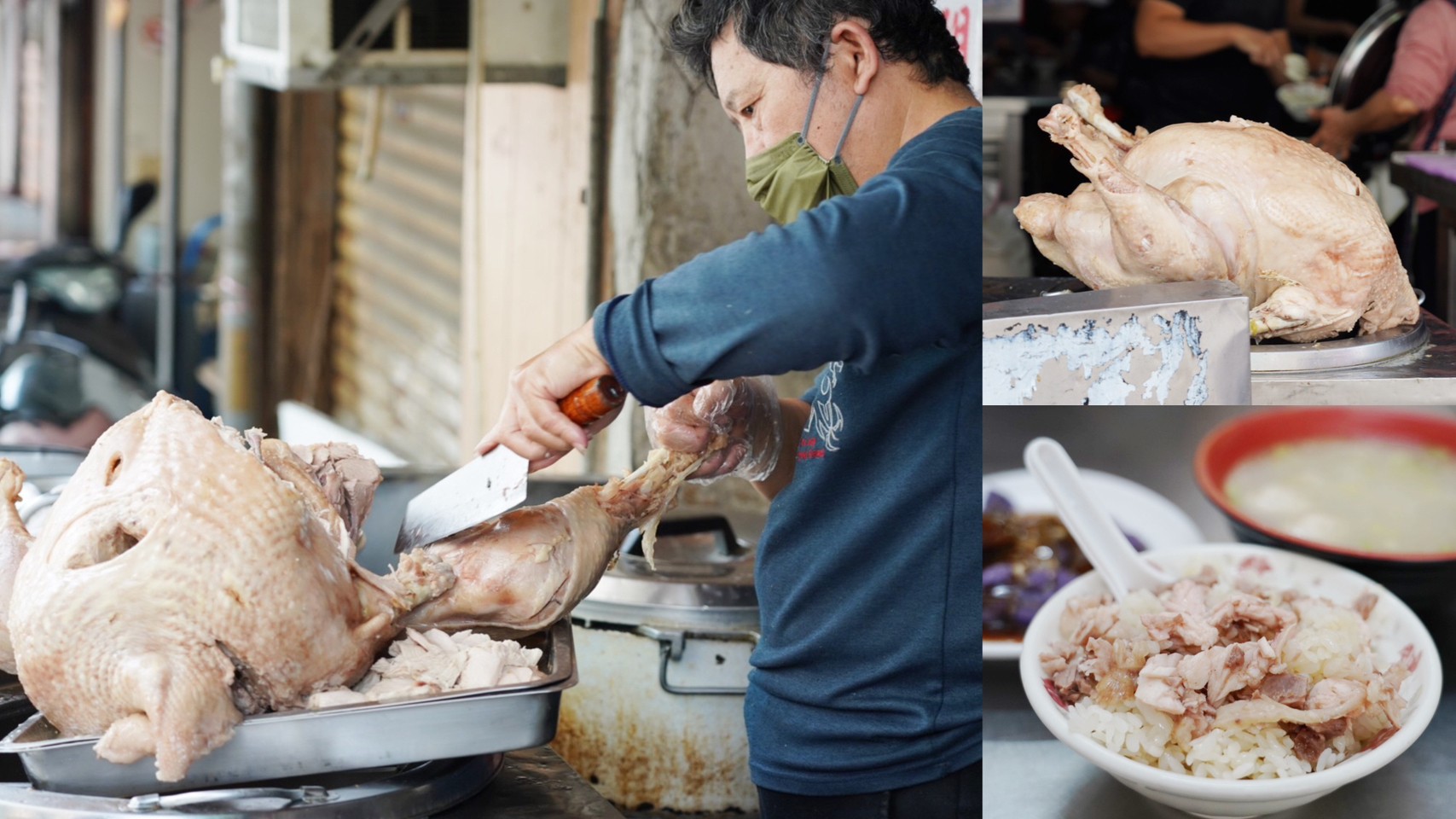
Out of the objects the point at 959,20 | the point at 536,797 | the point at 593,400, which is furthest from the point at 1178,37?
the point at 536,797

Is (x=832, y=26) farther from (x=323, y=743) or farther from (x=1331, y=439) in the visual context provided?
(x=323, y=743)

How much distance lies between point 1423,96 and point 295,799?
147 inches

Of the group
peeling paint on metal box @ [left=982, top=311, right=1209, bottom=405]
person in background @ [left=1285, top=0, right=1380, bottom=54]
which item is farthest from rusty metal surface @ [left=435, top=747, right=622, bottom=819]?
person in background @ [left=1285, top=0, right=1380, bottom=54]

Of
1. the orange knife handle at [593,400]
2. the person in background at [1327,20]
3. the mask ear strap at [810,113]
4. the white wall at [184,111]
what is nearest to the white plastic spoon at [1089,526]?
the orange knife handle at [593,400]

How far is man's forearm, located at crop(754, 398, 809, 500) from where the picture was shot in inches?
99.6

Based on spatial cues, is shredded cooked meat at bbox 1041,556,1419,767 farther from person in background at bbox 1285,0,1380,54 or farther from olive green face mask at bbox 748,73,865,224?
person in background at bbox 1285,0,1380,54

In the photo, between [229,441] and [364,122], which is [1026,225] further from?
[364,122]

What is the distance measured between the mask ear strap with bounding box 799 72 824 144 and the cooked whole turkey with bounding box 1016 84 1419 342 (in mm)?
332

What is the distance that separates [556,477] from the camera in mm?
3303

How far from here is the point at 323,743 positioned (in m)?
1.69

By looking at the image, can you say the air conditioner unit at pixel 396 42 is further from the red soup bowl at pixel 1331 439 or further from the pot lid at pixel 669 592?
the red soup bowl at pixel 1331 439

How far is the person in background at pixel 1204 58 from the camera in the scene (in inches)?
161

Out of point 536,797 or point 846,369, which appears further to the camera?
point 846,369

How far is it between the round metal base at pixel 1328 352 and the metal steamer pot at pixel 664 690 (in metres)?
1.17
